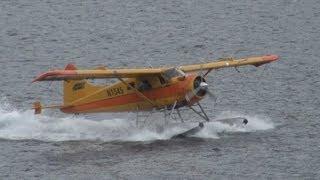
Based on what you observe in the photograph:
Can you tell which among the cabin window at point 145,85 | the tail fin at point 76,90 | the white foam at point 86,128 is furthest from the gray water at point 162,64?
the cabin window at point 145,85

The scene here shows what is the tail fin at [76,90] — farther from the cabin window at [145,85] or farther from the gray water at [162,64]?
the cabin window at [145,85]

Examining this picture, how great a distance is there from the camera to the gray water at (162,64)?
33.7m

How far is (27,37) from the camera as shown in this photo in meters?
61.0

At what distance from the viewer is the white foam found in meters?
37.2

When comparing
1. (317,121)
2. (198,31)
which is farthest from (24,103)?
(198,31)

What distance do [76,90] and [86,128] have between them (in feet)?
5.28

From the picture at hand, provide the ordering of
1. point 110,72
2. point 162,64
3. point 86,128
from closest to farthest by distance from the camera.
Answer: point 110,72 < point 86,128 < point 162,64

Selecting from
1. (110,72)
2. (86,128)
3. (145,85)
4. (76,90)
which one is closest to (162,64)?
(76,90)

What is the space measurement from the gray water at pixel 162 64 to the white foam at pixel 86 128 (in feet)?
0.18

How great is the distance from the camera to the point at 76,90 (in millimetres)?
38906

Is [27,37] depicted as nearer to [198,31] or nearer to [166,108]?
[198,31]

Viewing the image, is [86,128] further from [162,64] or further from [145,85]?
[162,64]

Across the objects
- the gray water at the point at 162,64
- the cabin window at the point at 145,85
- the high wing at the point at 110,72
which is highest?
the high wing at the point at 110,72

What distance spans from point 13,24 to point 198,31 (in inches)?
512
